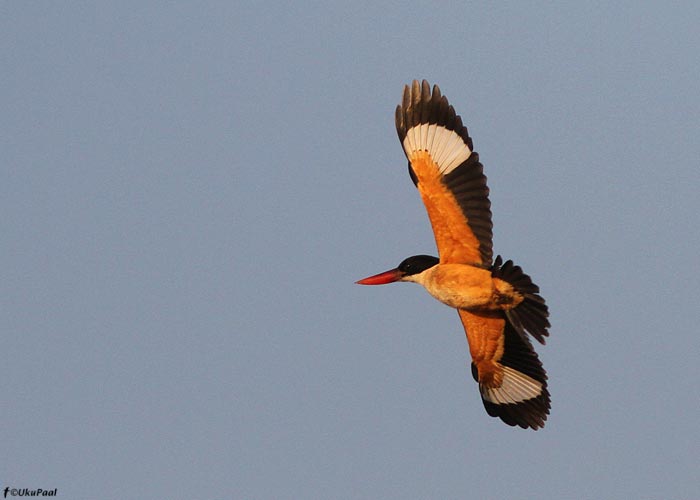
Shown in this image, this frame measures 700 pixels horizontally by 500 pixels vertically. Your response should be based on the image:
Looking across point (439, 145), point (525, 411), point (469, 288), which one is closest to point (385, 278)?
point (469, 288)

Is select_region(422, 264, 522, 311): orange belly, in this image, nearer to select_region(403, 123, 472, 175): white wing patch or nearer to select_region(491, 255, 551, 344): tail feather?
select_region(491, 255, 551, 344): tail feather

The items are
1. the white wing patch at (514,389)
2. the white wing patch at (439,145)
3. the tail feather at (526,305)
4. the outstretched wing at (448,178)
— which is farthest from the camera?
the white wing patch at (514,389)

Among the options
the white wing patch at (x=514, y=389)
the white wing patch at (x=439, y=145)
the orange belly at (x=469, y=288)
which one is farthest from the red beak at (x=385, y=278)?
the white wing patch at (x=514, y=389)

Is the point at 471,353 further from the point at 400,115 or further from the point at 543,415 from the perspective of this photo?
the point at 400,115

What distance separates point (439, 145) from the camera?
57.6 ft

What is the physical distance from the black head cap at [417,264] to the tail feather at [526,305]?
4.80 ft

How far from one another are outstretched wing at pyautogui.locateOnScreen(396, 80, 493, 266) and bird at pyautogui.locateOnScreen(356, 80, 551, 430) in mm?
14

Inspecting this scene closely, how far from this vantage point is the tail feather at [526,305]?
16.1 metres

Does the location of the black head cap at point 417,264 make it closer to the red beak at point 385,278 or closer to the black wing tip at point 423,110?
the red beak at point 385,278

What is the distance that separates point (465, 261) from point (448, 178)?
1.20m

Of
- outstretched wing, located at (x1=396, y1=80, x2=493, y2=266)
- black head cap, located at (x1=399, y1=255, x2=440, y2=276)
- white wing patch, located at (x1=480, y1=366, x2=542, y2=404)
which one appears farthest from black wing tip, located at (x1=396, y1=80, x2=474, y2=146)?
white wing patch, located at (x1=480, y1=366, x2=542, y2=404)

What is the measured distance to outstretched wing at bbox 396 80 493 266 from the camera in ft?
56.4

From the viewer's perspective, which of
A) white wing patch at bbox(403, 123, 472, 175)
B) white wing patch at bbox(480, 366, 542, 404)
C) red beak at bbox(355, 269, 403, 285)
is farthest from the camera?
white wing patch at bbox(480, 366, 542, 404)

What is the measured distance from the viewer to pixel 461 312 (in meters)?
18.1
